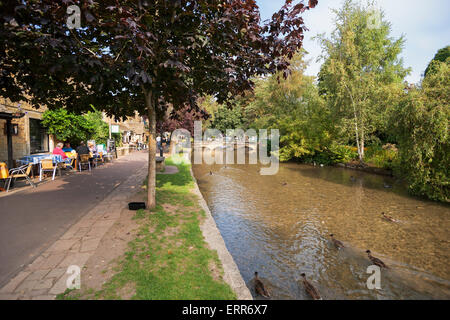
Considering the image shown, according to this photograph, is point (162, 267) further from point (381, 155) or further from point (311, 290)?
point (381, 155)

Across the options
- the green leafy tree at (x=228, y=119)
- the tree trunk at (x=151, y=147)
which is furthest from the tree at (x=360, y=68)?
the green leafy tree at (x=228, y=119)

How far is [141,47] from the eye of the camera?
377 cm

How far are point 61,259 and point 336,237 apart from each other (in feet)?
20.4

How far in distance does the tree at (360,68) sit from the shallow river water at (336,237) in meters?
8.64

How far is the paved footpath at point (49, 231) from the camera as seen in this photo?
3203 mm

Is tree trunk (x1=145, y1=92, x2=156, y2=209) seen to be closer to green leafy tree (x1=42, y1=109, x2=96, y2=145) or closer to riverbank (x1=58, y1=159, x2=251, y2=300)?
riverbank (x1=58, y1=159, x2=251, y2=300)

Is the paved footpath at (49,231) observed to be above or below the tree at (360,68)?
below

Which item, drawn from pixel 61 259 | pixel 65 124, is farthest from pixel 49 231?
pixel 65 124

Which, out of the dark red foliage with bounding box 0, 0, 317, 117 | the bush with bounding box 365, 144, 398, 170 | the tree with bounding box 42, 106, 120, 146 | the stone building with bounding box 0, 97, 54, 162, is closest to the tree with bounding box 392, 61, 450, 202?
the bush with bounding box 365, 144, 398, 170

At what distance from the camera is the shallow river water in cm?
429

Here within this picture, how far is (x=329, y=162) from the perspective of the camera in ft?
71.7

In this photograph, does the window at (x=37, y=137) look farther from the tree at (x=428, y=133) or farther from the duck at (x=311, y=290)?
→ the tree at (x=428, y=133)

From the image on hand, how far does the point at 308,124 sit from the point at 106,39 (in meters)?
19.9
